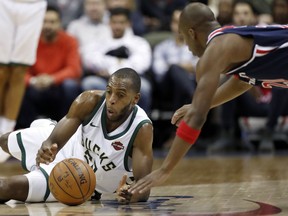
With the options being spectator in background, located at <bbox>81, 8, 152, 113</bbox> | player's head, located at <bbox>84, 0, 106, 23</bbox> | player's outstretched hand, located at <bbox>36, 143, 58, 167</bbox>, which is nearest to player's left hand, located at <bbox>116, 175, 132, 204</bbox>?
player's outstretched hand, located at <bbox>36, 143, 58, 167</bbox>

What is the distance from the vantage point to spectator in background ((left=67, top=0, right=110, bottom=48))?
1090 centimetres

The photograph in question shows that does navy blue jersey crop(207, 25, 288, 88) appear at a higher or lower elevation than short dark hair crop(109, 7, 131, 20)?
lower

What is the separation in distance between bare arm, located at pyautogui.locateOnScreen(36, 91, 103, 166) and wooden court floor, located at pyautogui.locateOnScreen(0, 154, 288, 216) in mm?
368

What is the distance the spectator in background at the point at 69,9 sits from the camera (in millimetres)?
11508

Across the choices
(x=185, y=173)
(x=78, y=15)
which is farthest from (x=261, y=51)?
(x=78, y=15)

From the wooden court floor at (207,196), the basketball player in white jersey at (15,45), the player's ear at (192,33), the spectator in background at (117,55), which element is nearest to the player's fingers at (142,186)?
the wooden court floor at (207,196)

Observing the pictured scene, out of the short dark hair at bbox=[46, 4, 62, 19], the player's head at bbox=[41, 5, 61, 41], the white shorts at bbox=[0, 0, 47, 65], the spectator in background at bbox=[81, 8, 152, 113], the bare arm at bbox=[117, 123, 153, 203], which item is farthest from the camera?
the short dark hair at bbox=[46, 4, 62, 19]

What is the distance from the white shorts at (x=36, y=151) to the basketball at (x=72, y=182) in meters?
0.19

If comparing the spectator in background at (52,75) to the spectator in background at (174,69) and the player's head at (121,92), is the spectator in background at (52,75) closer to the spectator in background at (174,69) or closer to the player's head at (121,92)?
the spectator in background at (174,69)

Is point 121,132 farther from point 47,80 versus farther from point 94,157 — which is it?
point 47,80

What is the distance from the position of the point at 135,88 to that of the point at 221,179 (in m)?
2.08

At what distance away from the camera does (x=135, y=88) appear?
17.7ft

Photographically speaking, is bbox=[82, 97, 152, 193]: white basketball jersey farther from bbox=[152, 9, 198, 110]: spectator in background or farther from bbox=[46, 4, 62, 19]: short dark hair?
bbox=[46, 4, 62, 19]: short dark hair

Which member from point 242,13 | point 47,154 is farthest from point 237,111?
point 47,154
